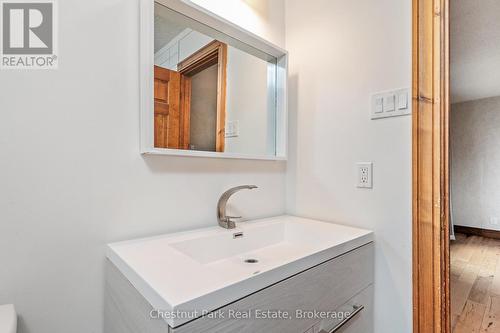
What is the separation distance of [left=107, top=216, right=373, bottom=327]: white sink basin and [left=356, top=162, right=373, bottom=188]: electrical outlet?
7.8 inches

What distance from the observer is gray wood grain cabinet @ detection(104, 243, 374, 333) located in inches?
20.4

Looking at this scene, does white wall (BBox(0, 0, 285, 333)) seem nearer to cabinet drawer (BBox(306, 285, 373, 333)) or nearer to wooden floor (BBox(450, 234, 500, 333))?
cabinet drawer (BBox(306, 285, 373, 333))

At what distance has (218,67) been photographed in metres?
1.16

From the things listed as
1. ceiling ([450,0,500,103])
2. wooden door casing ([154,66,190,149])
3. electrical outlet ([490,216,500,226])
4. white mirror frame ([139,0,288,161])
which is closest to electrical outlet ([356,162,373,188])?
white mirror frame ([139,0,288,161])

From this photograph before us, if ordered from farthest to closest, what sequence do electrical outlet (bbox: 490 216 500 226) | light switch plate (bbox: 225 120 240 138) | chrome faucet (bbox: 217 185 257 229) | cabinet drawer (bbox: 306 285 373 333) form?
1. electrical outlet (bbox: 490 216 500 226)
2. light switch plate (bbox: 225 120 240 138)
3. chrome faucet (bbox: 217 185 257 229)
4. cabinet drawer (bbox: 306 285 373 333)

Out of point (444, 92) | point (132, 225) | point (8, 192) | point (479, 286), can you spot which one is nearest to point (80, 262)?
point (132, 225)

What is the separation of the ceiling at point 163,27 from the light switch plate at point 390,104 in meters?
0.86

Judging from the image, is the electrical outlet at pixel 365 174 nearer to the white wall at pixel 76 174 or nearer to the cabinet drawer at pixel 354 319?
the cabinet drawer at pixel 354 319

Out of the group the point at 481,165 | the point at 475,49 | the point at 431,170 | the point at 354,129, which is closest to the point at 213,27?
the point at 354,129

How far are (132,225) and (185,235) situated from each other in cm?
18

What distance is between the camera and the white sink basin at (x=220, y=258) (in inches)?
19.1

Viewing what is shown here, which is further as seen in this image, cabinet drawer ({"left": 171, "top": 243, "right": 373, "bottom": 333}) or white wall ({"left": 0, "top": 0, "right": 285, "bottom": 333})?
white wall ({"left": 0, "top": 0, "right": 285, "bottom": 333})

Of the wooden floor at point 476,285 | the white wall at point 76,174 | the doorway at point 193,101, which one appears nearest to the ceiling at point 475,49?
the wooden floor at point 476,285

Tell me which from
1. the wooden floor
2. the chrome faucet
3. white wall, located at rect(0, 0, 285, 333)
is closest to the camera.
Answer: white wall, located at rect(0, 0, 285, 333)
